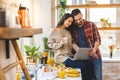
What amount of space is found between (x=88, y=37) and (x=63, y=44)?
0.50m

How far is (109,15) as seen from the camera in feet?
17.2

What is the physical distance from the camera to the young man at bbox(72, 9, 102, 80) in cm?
410

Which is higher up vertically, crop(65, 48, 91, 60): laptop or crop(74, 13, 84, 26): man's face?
crop(74, 13, 84, 26): man's face

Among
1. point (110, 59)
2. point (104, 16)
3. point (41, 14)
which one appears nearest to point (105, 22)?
point (104, 16)

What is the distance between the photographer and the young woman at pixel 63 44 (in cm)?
387

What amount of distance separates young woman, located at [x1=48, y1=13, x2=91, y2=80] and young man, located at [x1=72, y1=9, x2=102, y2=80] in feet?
0.67

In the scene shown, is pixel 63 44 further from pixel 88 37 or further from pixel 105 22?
pixel 105 22

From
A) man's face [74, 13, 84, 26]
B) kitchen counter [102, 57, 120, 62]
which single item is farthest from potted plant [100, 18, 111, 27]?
man's face [74, 13, 84, 26]

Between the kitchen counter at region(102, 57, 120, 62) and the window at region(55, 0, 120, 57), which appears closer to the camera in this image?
the kitchen counter at region(102, 57, 120, 62)

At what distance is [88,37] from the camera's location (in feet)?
13.5

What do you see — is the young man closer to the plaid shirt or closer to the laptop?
the plaid shirt

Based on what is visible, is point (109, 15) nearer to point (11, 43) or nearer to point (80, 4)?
point (80, 4)

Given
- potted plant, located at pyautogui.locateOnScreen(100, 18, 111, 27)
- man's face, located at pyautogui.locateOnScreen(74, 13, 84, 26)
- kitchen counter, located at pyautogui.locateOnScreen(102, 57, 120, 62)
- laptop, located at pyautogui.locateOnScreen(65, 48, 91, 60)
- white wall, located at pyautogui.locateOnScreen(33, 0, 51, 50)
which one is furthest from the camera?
potted plant, located at pyautogui.locateOnScreen(100, 18, 111, 27)

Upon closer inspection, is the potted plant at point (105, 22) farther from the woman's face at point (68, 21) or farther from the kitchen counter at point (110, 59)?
the woman's face at point (68, 21)
